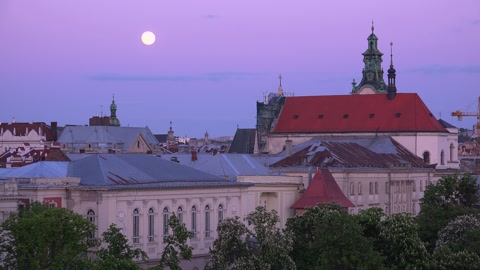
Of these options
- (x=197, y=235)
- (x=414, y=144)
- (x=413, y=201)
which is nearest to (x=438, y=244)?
(x=197, y=235)

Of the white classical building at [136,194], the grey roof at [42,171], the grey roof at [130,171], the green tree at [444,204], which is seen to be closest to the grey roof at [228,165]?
the white classical building at [136,194]

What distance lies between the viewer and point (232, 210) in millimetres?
116688

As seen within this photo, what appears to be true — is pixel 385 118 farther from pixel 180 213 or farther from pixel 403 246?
pixel 403 246

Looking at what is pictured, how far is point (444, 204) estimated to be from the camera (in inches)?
5034

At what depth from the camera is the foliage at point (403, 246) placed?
97875 mm

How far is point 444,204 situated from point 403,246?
29641 mm

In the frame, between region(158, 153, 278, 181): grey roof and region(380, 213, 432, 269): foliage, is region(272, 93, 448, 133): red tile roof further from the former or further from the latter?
region(380, 213, 432, 269): foliage

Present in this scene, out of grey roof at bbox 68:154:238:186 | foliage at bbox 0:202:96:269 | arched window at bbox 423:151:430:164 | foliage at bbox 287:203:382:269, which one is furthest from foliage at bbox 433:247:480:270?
arched window at bbox 423:151:430:164

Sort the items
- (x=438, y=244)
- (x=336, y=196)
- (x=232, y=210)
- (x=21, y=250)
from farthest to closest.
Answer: (x=336, y=196) < (x=232, y=210) < (x=438, y=244) < (x=21, y=250)

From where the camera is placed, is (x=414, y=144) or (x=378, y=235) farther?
(x=414, y=144)

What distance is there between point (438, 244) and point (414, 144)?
3258 inches

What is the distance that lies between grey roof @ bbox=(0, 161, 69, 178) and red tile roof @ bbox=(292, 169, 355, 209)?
2803cm

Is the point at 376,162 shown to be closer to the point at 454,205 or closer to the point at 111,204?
the point at 454,205

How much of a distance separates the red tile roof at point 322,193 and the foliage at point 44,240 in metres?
42.6
